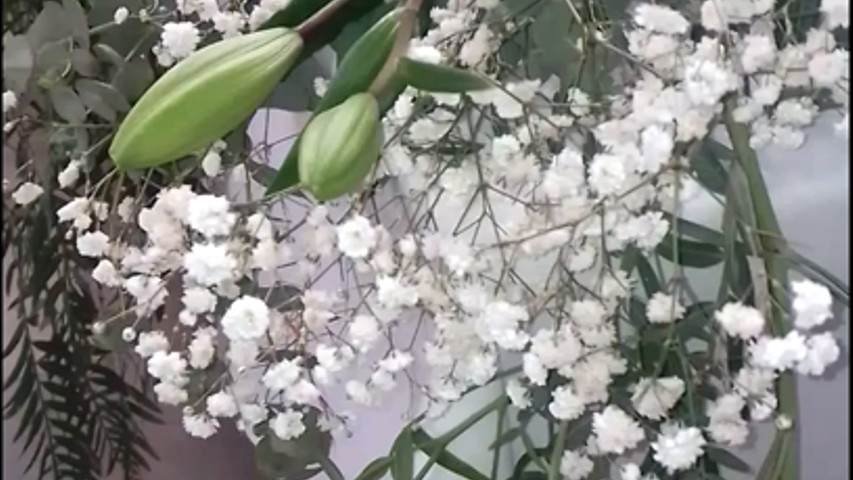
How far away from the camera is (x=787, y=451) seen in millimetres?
430

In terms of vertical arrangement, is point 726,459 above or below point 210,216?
below

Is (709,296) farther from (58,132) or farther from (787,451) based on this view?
(58,132)

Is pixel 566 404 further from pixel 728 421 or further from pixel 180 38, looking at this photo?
pixel 180 38

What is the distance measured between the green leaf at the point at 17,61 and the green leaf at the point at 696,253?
28cm

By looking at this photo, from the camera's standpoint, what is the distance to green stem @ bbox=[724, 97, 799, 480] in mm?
421

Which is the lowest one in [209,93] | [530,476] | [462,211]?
[530,476]

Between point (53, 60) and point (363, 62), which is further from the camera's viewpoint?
point (53, 60)

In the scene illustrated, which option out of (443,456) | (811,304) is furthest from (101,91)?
(811,304)

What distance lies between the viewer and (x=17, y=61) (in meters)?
0.50

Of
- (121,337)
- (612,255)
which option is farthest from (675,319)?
(121,337)

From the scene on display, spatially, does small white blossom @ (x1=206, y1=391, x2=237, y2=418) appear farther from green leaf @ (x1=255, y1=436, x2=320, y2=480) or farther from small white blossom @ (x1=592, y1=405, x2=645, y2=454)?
small white blossom @ (x1=592, y1=405, x2=645, y2=454)

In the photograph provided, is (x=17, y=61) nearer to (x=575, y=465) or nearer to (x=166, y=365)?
(x=166, y=365)

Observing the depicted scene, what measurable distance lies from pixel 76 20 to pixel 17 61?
37 millimetres

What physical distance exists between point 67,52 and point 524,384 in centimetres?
25
